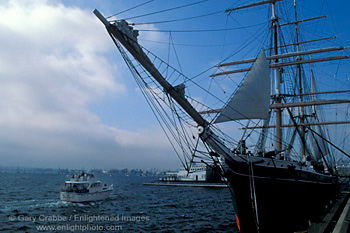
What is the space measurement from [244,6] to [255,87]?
16402 mm

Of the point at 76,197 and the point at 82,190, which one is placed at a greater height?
the point at 82,190

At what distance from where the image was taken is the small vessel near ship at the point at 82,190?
96.6 feet

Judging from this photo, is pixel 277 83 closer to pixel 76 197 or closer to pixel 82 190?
pixel 82 190

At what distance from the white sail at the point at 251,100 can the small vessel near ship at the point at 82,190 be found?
24.1 meters

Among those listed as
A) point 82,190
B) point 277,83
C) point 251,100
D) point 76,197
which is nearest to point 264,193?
point 251,100

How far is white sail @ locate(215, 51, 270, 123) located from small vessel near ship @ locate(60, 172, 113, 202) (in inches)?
947

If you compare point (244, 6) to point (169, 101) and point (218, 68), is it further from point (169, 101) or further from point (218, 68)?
point (169, 101)

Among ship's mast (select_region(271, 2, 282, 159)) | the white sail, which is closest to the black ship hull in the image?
the white sail

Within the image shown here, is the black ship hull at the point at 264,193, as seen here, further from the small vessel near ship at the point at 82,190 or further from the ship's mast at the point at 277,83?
the small vessel near ship at the point at 82,190

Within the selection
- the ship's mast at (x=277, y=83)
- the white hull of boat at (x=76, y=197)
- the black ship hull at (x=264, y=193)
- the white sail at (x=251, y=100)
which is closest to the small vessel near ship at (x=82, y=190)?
the white hull of boat at (x=76, y=197)

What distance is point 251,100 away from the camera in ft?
45.2

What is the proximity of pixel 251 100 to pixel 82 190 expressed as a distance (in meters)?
25.3

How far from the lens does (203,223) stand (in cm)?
1967

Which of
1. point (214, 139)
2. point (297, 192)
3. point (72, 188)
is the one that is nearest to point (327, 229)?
point (214, 139)
